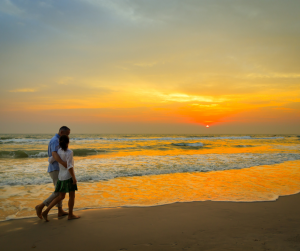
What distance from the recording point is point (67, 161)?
4.43 metres

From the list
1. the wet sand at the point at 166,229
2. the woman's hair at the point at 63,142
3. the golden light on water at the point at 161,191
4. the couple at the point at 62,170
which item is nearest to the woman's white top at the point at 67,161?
the couple at the point at 62,170

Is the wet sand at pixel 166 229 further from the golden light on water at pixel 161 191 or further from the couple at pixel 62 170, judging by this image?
the golden light on water at pixel 161 191

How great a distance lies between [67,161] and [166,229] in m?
2.45

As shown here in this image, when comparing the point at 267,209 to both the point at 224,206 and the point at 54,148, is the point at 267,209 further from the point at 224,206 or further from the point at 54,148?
the point at 54,148

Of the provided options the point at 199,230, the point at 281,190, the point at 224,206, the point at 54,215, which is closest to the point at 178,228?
A: the point at 199,230

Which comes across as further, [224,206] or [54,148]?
[224,206]

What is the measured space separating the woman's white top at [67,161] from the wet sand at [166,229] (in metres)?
0.98

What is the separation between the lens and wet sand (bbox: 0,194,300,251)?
11.3 feet

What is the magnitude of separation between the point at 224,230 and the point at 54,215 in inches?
150

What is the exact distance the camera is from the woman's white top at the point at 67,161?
444 cm

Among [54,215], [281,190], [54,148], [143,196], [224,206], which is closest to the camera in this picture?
[54,148]

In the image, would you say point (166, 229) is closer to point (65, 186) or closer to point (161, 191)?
point (65, 186)

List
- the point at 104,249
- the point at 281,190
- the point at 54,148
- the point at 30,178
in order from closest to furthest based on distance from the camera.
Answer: the point at 104,249
the point at 54,148
the point at 281,190
the point at 30,178

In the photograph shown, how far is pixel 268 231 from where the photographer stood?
394cm
